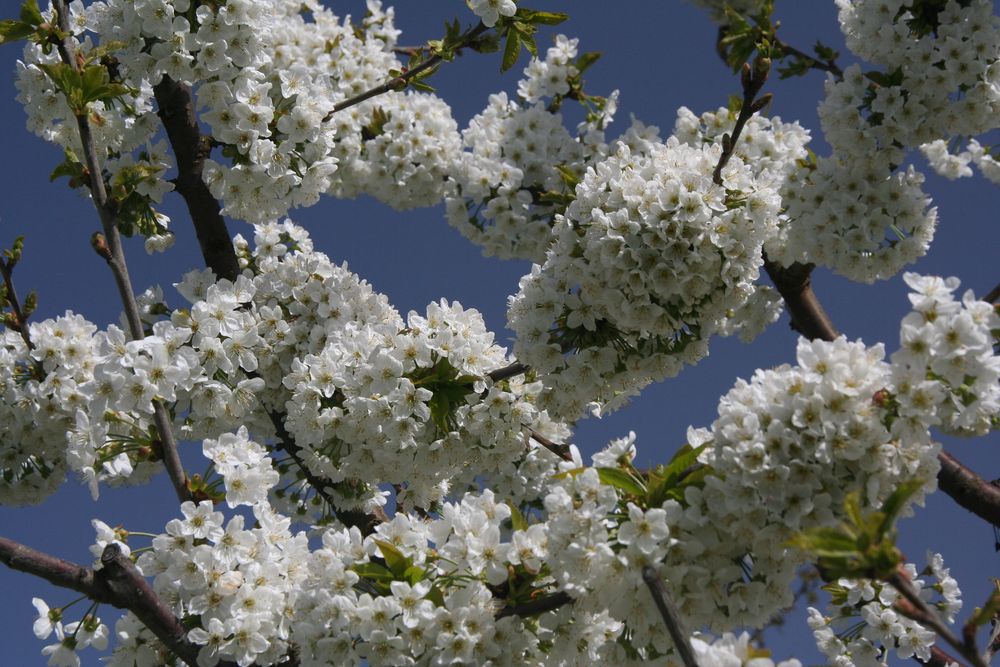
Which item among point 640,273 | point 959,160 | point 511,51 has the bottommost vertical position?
point 640,273

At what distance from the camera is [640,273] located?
4281 mm

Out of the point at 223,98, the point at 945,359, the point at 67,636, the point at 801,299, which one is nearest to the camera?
the point at 945,359

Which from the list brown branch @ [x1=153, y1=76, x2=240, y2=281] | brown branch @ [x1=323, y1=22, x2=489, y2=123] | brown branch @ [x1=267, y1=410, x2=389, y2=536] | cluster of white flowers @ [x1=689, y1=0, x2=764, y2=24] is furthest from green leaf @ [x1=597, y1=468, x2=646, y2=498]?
cluster of white flowers @ [x1=689, y1=0, x2=764, y2=24]

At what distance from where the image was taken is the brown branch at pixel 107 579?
3723 millimetres

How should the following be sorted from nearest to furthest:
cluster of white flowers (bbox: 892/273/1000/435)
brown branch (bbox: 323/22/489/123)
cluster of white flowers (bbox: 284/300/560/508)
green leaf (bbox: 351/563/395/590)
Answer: cluster of white flowers (bbox: 892/273/1000/435), green leaf (bbox: 351/563/395/590), cluster of white flowers (bbox: 284/300/560/508), brown branch (bbox: 323/22/489/123)

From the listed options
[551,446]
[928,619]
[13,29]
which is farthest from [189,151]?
[928,619]

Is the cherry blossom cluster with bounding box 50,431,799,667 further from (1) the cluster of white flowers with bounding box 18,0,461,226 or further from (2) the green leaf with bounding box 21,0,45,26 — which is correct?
(2) the green leaf with bounding box 21,0,45,26

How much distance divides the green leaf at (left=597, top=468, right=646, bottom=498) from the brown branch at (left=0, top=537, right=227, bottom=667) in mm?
1880

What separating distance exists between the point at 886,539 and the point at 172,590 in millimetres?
2946

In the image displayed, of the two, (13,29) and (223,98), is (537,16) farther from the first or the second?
(13,29)

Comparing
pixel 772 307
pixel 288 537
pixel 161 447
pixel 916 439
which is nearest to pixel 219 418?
pixel 161 447

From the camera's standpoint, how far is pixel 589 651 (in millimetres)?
3781

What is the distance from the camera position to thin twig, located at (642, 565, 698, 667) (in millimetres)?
2686

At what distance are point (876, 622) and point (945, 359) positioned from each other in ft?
10.8
